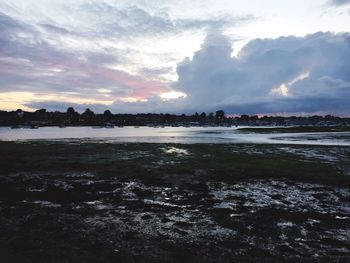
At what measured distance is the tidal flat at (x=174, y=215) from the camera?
1234cm

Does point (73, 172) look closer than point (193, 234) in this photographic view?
No

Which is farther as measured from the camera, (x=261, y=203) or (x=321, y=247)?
(x=261, y=203)

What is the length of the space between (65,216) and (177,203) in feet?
21.1

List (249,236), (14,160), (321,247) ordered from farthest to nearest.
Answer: (14,160), (249,236), (321,247)

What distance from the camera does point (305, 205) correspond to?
19.6m

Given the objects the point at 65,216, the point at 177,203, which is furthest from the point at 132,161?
the point at 65,216

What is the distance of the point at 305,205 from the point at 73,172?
20.8 metres

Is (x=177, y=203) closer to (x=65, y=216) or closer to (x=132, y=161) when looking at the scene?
(x=65, y=216)

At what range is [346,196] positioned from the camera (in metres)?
22.1

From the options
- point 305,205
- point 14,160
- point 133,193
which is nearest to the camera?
point 305,205

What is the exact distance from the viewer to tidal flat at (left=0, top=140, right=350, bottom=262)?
40.5 feet

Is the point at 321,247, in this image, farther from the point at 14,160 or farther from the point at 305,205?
the point at 14,160

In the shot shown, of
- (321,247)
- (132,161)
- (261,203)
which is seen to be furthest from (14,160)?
(321,247)

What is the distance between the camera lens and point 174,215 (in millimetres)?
17516
